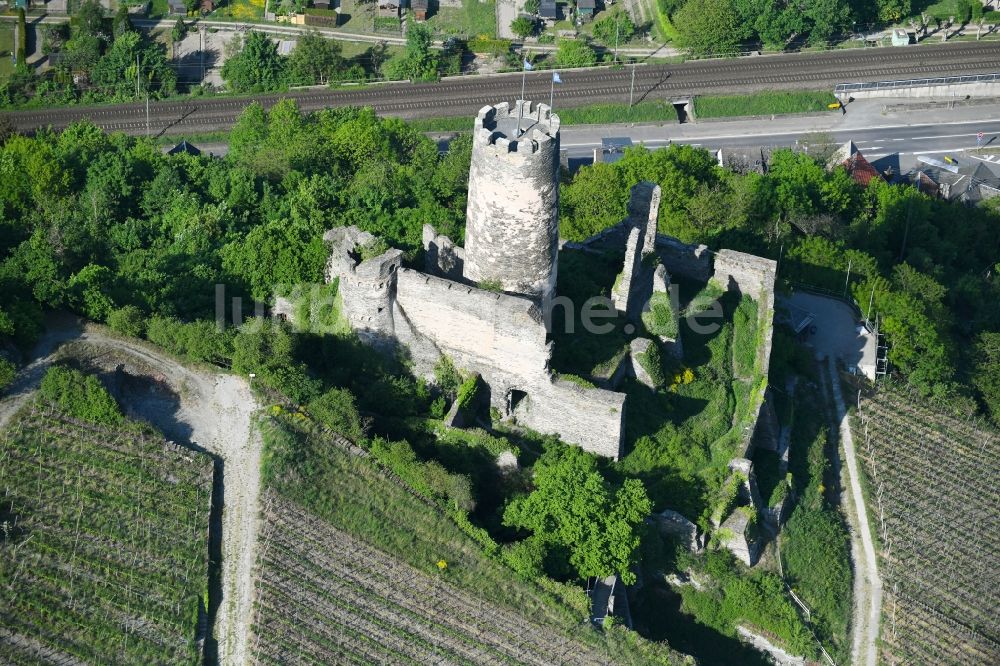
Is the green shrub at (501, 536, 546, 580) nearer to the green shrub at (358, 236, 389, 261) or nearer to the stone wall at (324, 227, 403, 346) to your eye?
the stone wall at (324, 227, 403, 346)

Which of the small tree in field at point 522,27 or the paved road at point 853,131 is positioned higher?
the small tree in field at point 522,27

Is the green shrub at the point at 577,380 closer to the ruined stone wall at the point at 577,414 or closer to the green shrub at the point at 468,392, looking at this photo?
the ruined stone wall at the point at 577,414

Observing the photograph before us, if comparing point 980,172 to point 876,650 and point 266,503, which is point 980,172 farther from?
point 266,503

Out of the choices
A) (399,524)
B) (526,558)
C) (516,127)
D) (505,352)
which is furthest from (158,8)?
(526,558)

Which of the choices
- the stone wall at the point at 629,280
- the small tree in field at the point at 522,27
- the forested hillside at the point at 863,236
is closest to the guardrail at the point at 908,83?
the forested hillside at the point at 863,236

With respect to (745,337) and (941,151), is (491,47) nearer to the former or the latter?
(941,151)

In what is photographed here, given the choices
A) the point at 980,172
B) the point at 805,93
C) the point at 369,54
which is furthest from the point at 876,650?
the point at 369,54
